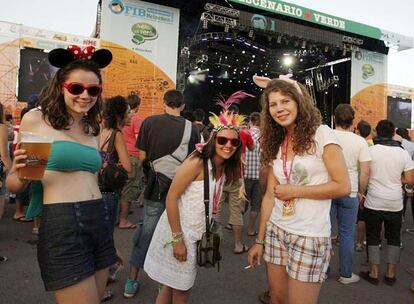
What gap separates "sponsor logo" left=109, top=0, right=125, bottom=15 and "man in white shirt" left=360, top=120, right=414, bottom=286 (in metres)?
8.72

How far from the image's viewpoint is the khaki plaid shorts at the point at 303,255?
187 cm

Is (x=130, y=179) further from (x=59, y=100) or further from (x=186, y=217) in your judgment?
(x=59, y=100)

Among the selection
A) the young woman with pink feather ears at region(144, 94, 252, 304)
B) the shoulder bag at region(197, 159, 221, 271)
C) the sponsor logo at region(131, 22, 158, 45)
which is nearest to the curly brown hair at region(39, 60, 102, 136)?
the young woman with pink feather ears at region(144, 94, 252, 304)

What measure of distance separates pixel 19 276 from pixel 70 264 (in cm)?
249

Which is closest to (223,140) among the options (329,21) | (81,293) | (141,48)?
(81,293)

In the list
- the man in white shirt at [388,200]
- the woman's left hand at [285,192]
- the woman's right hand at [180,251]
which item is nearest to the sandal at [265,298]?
the man in white shirt at [388,200]

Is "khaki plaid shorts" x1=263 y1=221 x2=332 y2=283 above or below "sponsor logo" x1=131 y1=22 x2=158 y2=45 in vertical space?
below

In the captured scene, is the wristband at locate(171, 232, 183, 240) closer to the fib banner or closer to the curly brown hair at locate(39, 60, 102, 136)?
the curly brown hair at locate(39, 60, 102, 136)

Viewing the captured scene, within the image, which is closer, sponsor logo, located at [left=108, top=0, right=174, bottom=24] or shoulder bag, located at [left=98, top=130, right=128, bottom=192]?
shoulder bag, located at [left=98, top=130, right=128, bottom=192]

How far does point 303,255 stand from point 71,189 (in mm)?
1300

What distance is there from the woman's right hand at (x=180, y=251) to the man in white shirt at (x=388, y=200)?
2.87m

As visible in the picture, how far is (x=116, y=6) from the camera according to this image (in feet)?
33.4

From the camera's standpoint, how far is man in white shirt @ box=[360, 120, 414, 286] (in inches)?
156

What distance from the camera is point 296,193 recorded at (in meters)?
1.90
